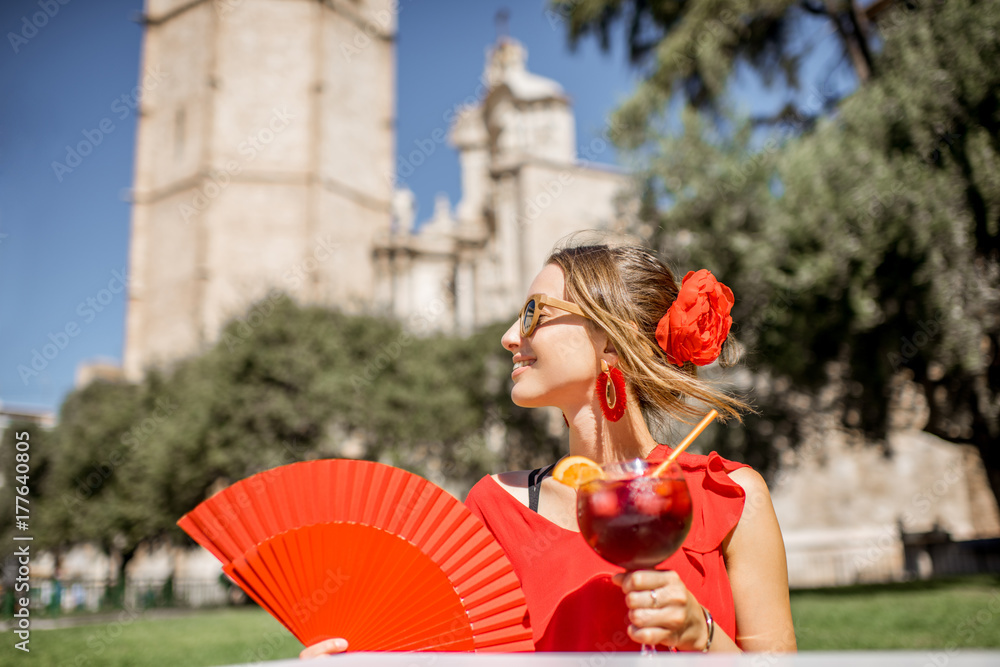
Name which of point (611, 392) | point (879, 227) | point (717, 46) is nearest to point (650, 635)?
point (611, 392)

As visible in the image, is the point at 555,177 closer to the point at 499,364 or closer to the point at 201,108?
the point at 499,364

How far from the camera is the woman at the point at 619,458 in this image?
1.78m

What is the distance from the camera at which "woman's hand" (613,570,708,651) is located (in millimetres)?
1328

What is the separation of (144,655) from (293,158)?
106 ft

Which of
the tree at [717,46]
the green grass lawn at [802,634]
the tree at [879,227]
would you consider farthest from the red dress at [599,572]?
the tree at [717,46]

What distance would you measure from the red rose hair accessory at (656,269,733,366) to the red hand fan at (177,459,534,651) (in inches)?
29.4

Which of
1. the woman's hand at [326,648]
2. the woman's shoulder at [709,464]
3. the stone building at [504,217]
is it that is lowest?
the woman's hand at [326,648]

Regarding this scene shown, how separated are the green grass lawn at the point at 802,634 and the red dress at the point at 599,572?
229 inches

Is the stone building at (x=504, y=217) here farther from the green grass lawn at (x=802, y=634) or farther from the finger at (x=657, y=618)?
the finger at (x=657, y=618)

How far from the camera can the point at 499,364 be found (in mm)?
21594

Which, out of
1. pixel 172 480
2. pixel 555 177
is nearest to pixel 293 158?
pixel 555 177

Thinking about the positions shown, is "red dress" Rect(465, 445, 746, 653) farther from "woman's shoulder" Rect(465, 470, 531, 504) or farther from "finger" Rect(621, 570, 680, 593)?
"finger" Rect(621, 570, 680, 593)

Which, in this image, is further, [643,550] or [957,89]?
[957,89]

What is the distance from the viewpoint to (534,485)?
2.18 m
